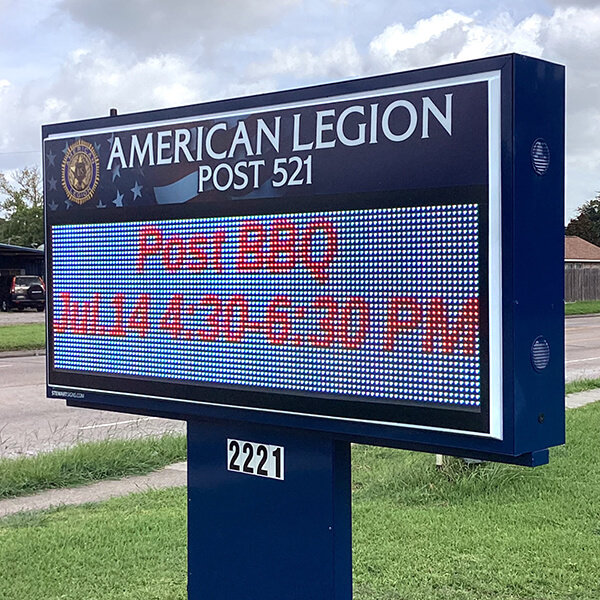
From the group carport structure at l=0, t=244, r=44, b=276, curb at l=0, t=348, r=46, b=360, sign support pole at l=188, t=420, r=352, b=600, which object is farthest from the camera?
carport structure at l=0, t=244, r=44, b=276

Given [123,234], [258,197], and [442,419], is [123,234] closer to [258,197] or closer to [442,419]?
[258,197]

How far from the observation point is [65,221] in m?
4.58

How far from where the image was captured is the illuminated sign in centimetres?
318

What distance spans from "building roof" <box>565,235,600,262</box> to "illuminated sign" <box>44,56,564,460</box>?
54374mm

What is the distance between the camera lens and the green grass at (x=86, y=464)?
7367mm

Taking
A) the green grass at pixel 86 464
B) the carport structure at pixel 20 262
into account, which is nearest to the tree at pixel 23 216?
the carport structure at pixel 20 262

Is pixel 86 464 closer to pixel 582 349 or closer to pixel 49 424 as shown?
pixel 49 424

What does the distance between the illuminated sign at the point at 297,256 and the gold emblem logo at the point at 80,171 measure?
0.01 metres

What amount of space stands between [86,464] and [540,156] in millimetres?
5608

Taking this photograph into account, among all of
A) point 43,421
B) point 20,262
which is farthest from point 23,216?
point 43,421

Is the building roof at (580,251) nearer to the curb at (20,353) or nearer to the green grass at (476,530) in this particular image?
the curb at (20,353)

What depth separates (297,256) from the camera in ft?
12.0

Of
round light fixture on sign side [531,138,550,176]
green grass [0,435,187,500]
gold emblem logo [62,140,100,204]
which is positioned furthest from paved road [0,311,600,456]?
round light fixture on sign side [531,138,550,176]

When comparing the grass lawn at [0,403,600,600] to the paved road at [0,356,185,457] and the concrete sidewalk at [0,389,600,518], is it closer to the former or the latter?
the concrete sidewalk at [0,389,600,518]
